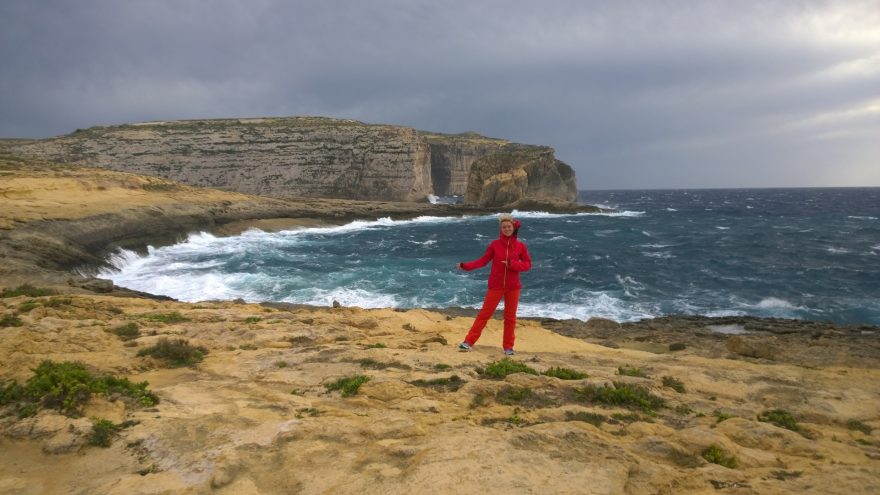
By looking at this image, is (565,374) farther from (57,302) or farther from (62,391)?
(57,302)

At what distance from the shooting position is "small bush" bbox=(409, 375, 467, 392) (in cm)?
675

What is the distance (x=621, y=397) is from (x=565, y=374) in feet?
3.15

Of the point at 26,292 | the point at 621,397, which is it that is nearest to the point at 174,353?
the point at 26,292

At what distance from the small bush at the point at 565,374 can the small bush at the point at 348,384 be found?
8.92 feet

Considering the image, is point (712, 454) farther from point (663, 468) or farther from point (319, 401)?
point (319, 401)

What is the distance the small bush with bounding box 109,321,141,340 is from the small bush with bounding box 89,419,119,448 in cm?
392

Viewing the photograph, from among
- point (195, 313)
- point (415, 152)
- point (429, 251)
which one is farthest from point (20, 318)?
point (415, 152)

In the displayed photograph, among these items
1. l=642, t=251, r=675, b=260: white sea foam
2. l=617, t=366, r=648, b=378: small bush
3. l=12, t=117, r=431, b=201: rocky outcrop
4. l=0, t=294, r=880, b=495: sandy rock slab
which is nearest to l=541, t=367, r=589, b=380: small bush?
l=0, t=294, r=880, b=495: sandy rock slab

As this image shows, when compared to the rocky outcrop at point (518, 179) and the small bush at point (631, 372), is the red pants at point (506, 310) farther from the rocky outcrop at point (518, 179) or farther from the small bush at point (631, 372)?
the rocky outcrop at point (518, 179)

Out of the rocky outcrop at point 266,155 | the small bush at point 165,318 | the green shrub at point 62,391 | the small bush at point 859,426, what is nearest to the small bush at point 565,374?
the small bush at point 859,426

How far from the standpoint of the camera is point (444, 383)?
6891 mm

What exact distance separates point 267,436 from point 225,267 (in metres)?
23.4

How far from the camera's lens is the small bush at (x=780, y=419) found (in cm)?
610

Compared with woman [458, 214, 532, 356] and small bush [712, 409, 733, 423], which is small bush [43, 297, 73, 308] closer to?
woman [458, 214, 532, 356]
